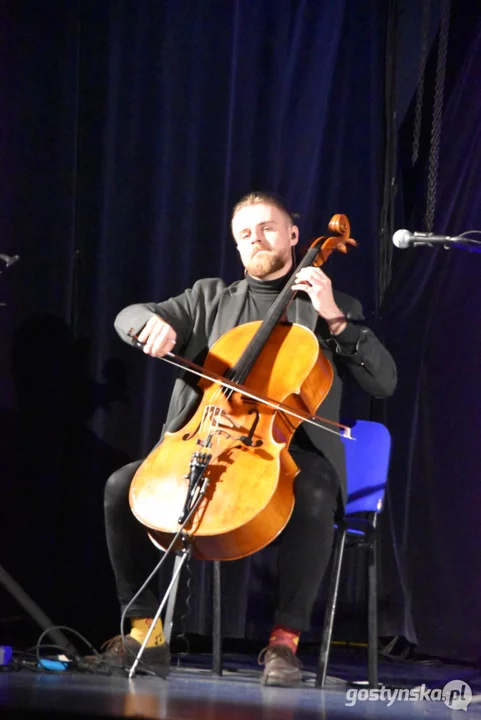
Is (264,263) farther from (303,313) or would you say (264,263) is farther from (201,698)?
(201,698)

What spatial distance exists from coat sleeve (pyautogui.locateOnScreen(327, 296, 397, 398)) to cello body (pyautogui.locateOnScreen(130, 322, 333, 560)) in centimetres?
12

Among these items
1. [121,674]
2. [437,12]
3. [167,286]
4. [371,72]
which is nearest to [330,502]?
[121,674]

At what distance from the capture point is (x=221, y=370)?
2479mm

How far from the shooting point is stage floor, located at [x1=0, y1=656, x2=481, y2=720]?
169cm

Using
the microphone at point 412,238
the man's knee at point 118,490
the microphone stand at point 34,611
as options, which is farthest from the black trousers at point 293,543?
the microphone at point 412,238

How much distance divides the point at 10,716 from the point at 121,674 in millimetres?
817

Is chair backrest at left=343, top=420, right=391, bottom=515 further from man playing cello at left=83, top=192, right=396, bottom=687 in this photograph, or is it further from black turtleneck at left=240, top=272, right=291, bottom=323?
black turtleneck at left=240, top=272, right=291, bottom=323

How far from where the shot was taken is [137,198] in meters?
3.40

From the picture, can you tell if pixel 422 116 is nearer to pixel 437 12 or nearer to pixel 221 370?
pixel 437 12

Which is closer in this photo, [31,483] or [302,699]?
[302,699]

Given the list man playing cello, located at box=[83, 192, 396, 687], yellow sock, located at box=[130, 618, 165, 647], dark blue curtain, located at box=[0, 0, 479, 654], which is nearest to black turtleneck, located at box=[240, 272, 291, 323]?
man playing cello, located at box=[83, 192, 396, 687]

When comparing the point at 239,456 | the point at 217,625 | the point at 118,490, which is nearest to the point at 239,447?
the point at 239,456

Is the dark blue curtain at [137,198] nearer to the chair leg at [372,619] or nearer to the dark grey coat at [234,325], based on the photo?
the dark grey coat at [234,325]

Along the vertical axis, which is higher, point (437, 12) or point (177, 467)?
point (437, 12)
